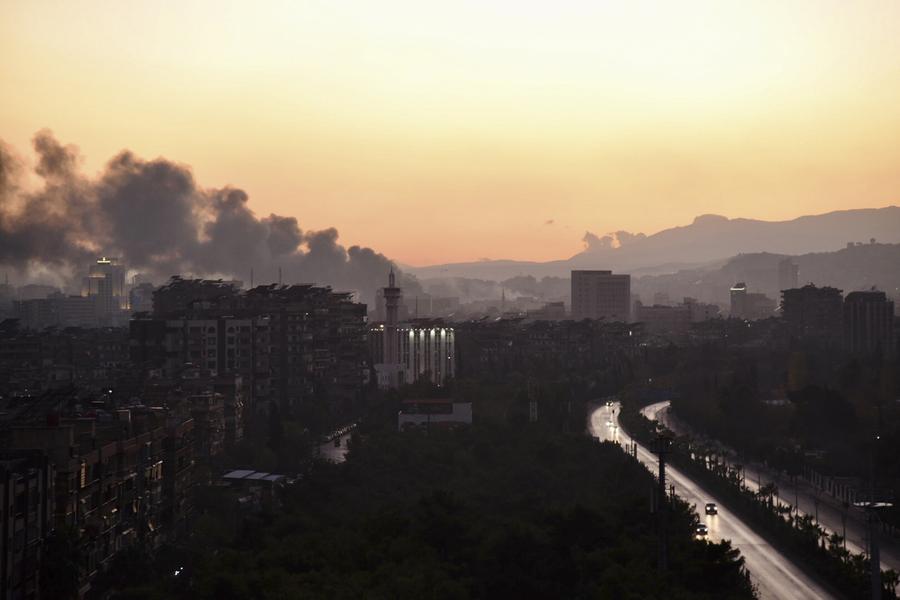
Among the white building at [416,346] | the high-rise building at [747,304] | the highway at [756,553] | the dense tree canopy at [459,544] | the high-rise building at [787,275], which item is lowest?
the highway at [756,553]

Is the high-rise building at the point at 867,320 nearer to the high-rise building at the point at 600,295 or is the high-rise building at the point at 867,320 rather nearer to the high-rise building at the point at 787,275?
the high-rise building at the point at 600,295

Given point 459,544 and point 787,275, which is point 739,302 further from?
point 459,544

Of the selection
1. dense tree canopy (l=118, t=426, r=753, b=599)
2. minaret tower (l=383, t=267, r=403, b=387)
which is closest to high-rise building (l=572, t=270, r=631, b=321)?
minaret tower (l=383, t=267, r=403, b=387)

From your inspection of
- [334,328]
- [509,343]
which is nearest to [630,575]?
[334,328]

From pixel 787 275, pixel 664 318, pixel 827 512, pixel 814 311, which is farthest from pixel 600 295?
pixel 827 512

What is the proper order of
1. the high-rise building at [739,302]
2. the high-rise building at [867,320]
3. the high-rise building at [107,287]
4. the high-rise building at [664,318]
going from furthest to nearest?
the high-rise building at [739,302] → the high-rise building at [664,318] → the high-rise building at [107,287] → the high-rise building at [867,320]

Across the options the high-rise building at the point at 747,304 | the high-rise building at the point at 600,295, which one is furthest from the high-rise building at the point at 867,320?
the high-rise building at the point at 747,304

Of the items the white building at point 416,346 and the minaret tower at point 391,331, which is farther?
the white building at point 416,346
